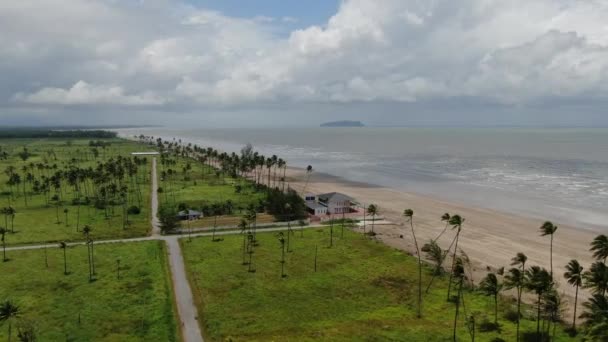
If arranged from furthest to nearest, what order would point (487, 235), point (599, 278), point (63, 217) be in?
point (63, 217), point (487, 235), point (599, 278)

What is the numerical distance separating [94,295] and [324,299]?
30.6m

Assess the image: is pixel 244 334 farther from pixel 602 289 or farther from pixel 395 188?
pixel 395 188

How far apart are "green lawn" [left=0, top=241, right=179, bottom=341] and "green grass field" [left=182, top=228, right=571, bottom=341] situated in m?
5.12

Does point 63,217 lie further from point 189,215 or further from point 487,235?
point 487,235

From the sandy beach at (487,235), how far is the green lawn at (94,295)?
149 feet

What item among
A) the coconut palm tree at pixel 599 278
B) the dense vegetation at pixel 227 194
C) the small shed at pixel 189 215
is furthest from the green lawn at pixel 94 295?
the coconut palm tree at pixel 599 278

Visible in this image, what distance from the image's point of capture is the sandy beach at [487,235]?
74375mm

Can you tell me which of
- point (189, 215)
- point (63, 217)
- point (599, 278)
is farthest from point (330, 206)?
point (599, 278)

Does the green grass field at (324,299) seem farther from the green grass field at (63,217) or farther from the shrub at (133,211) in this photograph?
the shrub at (133,211)

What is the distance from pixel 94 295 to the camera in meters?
56.7

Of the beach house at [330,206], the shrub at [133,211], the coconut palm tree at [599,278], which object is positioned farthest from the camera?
the beach house at [330,206]

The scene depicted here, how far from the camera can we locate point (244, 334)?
46844mm

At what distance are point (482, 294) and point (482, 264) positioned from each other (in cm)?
1574

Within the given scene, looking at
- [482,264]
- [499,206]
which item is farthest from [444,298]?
[499,206]
